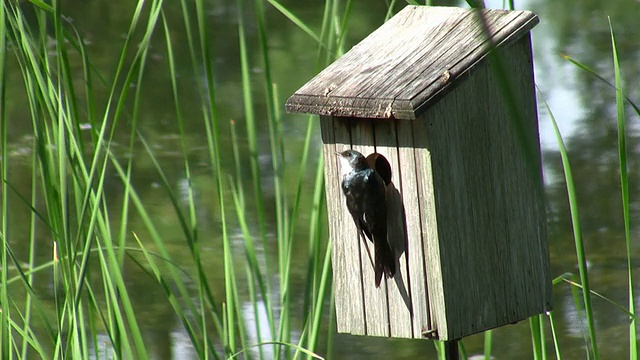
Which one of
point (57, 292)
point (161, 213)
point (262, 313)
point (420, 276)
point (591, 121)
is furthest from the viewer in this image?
point (591, 121)

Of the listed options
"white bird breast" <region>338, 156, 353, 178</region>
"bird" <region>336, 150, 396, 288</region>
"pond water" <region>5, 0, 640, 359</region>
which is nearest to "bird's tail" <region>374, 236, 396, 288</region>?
"bird" <region>336, 150, 396, 288</region>

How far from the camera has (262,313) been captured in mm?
3604

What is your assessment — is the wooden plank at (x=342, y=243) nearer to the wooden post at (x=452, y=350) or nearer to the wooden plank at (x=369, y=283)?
the wooden plank at (x=369, y=283)

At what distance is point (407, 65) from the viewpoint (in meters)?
1.36

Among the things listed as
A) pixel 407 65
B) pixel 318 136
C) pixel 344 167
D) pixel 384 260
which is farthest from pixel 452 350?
pixel 318 136

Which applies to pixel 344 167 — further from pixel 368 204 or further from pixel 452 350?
pixel 452 350

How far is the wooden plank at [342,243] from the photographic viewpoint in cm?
144

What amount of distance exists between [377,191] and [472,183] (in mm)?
142

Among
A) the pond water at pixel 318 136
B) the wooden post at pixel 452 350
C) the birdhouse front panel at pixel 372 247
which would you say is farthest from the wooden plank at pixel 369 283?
the pond water at pixel 318 136

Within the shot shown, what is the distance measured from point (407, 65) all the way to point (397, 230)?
23 centimetres

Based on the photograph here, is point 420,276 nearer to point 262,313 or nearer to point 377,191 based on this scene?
point 377,191

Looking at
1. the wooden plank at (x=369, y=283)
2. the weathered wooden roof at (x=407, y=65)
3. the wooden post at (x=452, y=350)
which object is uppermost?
the weathered wooden roof at (x=407, y=65)

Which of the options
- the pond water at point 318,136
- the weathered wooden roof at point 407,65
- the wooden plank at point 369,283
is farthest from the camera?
the pond water at point 318,136

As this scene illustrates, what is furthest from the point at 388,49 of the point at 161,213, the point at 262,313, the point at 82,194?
the point at 161,213
